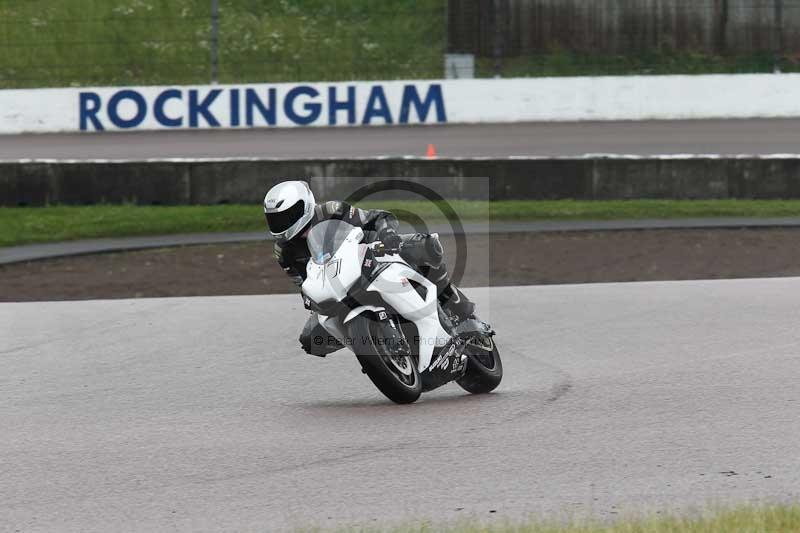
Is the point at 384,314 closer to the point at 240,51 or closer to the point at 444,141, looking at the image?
the point at 444,141

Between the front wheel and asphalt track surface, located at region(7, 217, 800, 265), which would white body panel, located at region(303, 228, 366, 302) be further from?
asphalt track surface, located at region(7, 217, 800, 265)

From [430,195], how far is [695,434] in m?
10.1

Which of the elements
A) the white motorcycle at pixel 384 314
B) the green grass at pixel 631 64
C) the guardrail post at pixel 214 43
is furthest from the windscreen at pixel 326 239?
the green grass at pixel 631 64

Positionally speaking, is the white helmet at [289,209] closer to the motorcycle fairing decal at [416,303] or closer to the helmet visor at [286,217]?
the helmet visor at [286,217]

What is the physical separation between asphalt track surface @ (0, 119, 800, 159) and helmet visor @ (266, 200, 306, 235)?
42.4 ft

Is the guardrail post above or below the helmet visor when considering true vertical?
above

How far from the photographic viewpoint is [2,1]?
1123 inches

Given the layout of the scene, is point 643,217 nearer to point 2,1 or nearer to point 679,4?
point 679,4

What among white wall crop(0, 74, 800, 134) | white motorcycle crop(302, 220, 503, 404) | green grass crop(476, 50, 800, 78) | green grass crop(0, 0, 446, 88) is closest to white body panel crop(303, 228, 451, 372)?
white motorcycle crop(302, 220, 503, 404)

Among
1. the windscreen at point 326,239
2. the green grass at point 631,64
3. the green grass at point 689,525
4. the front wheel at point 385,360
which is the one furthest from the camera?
the green grass at point 631,64

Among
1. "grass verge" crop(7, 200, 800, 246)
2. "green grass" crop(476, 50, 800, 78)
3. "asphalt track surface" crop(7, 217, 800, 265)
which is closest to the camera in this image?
"asphalt track surface" crop(7, 217, 800, 265)

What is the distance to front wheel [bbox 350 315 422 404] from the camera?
21.3 feet

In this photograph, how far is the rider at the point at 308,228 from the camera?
662 cm

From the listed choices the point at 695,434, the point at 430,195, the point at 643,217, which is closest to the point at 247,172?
the point at 430,195
